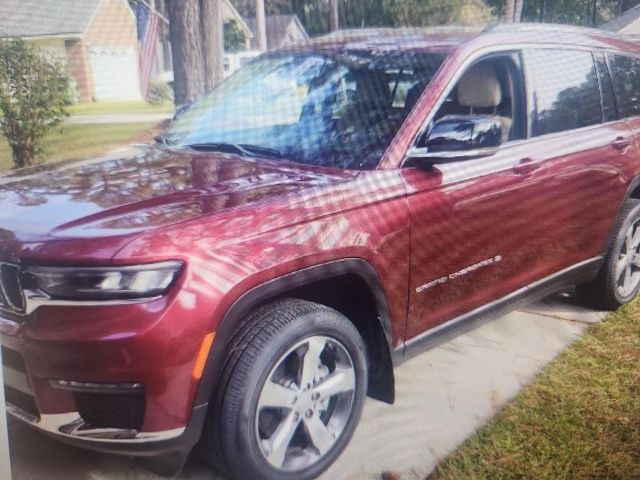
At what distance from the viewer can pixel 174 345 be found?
2.03 meters

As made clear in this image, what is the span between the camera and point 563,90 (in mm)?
3672

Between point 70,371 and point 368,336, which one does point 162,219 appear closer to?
point 70,371

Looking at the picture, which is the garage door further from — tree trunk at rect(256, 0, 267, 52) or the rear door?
the rear door

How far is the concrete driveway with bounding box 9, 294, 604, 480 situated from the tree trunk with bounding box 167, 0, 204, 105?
4032 millimetres

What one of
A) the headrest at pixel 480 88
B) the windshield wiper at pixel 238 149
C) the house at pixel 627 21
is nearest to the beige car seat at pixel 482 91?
the headrest at pixel 480 88

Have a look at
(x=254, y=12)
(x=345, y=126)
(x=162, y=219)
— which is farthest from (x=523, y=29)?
(x=254, y=12)

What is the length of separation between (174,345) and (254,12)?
4927 millimetres

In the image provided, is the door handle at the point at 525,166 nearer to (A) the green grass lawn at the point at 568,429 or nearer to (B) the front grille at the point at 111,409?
(A) the green grass lawn at the point at 568,429

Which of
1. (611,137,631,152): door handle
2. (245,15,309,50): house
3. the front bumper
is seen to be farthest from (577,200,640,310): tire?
the front bumper

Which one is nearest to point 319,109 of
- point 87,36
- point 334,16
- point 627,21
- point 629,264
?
point 629,264

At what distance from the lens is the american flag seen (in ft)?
22.4

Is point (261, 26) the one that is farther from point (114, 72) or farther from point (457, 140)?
point (457, 140)

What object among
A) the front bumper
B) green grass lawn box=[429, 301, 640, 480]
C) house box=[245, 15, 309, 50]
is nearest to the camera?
the front bumper

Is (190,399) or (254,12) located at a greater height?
(254,12)
